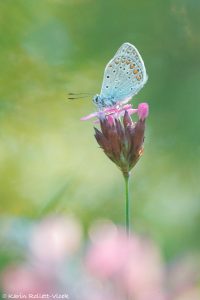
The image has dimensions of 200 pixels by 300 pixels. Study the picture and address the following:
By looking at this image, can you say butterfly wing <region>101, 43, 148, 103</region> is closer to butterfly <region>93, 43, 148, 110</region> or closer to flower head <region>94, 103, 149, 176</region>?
butterfly <region>93, 43, 148, 110</region>

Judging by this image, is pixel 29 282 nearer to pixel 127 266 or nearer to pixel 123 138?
pixel 127 266

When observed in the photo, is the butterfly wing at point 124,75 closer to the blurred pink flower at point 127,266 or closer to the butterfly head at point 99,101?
the butterfly head at point 99,101

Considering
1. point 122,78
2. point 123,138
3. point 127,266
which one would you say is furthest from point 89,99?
point 127,266

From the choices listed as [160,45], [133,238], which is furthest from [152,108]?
[133,238]

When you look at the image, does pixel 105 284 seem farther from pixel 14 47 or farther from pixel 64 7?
pixel 64 7

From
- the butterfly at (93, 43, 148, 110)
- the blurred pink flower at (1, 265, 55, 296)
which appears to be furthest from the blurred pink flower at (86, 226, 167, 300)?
the butterfly at (93, 43, 148, 110)

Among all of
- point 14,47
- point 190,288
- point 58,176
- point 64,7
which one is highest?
point 64,7
